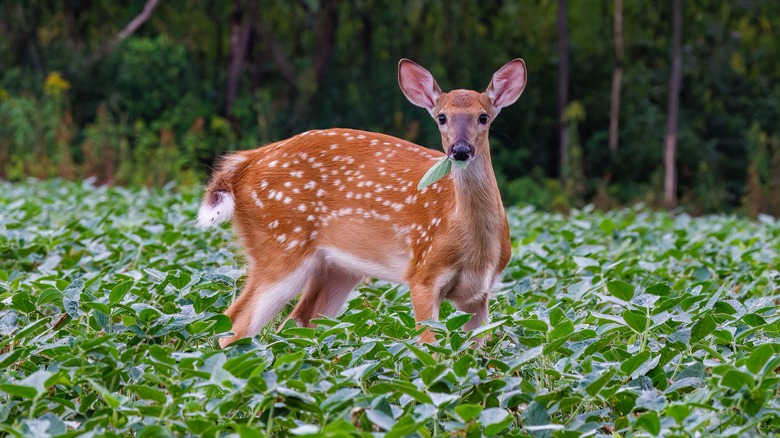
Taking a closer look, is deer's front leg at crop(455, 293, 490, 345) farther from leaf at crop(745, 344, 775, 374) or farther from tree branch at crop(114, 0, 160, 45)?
tree branch at crop(114, 0, 160, 45)

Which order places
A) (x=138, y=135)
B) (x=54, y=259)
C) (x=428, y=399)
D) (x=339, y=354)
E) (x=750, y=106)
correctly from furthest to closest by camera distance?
(x=750, y=106) < (x=138, y=135) < (x=54, y=259) < (x=339, y=354) < (x=428, y=399)

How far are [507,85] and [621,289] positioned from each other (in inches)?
48.4

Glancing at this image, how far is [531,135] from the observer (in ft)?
61.2

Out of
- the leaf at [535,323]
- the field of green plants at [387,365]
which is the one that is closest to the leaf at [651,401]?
the field of green plants at [387,365]

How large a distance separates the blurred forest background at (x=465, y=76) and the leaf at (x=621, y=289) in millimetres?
11759

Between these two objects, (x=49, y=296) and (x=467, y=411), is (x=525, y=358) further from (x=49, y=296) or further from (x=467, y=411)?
(x=49, y=296)

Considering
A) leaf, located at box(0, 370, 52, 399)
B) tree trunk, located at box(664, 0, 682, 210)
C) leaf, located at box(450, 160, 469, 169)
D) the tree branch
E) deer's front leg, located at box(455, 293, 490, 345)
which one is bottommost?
tree trunk, located at box(664, 0, 682, 210)

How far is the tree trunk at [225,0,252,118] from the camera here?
56.6 feet

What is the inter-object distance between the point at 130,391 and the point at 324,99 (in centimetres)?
1476

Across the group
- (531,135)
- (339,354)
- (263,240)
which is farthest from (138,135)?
(339,354)

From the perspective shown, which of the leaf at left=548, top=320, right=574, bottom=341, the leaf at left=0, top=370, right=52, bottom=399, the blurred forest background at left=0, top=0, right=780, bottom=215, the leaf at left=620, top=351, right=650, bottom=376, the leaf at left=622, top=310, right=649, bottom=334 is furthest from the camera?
the blurred forest background at left=0, top=0, right=780, bottom=215

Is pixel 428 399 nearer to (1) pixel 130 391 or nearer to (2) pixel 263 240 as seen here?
(1) pixel 130 391

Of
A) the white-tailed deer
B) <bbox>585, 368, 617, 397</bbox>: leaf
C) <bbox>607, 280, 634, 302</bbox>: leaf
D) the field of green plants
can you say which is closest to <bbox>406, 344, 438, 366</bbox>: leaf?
the field of green plants

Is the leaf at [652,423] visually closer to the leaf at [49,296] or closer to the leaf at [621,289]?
the leaf at [621,289]
